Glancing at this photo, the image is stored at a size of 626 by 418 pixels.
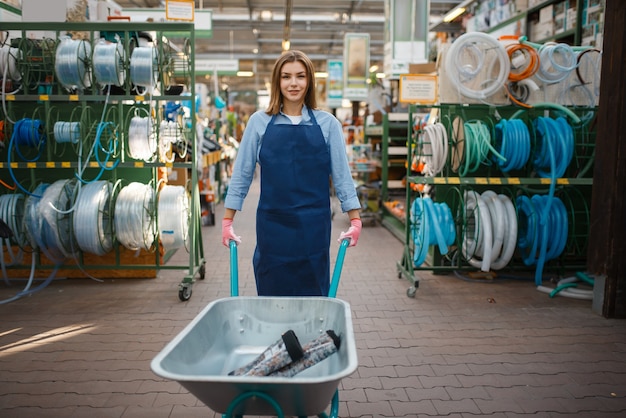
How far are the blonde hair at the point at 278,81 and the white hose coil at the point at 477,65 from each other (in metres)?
3.14

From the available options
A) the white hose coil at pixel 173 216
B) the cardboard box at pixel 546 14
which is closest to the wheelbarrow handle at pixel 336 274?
the white hose coil at pixel 173 216

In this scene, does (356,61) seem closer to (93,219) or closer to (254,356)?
(93,219)

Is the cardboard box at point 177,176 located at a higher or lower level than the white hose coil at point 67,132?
lower

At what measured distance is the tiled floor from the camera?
301cm

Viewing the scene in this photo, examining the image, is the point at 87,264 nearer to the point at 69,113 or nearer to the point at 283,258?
the point at 69,113

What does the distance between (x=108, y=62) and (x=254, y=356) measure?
3.57 m

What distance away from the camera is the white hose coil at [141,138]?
16.3ft

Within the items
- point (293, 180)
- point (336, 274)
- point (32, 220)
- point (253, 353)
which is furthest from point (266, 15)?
point (253, 353)

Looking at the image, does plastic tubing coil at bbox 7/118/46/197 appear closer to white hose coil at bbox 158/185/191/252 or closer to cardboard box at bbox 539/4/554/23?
white hose coil at bbox 158/185/191/252

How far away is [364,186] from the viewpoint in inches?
378

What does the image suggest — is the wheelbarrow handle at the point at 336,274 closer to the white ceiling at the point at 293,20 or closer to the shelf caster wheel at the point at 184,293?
the shelf caster wheel at the point at 184,293

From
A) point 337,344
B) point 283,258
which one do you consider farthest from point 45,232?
point 337,344

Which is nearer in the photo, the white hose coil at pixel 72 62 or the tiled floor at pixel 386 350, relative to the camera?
the tiled floor at pixel 386 350

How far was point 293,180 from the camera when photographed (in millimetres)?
2576
